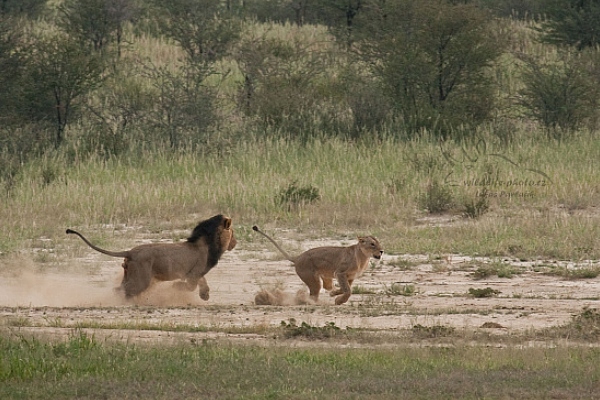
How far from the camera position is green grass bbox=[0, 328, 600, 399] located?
707cm

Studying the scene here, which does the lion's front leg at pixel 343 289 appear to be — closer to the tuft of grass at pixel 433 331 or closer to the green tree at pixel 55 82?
the tuft of grass at pixel 433 331

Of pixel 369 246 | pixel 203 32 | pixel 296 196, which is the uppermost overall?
pixel 203 32

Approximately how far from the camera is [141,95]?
23.7 metres

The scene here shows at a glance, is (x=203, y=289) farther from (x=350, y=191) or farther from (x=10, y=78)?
(x=10, y=78)

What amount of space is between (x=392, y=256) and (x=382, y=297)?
227 centimetres

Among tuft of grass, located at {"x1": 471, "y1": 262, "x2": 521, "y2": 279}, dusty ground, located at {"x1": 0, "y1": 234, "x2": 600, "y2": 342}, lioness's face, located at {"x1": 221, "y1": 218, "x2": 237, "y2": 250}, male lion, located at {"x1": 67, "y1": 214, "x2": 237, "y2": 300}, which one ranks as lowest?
dusty ground, located at {"x1": 0, "y1": 234, "x2": 600, "y2": 342}

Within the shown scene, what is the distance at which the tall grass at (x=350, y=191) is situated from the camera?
48.8ft

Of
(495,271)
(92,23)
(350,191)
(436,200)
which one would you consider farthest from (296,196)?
(92,23)

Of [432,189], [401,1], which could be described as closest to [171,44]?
[401,1]

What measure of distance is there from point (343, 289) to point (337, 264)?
294 millimetres

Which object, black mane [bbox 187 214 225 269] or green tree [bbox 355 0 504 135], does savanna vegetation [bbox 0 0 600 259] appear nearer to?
green tree [bbox 355 0 504 135]

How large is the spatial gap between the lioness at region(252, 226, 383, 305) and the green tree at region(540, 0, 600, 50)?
19884 millimetres

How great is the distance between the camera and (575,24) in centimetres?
3042

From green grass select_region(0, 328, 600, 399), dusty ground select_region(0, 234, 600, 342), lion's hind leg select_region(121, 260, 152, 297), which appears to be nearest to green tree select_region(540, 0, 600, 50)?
dusty ground select_region(0, 234, 600, 342)
